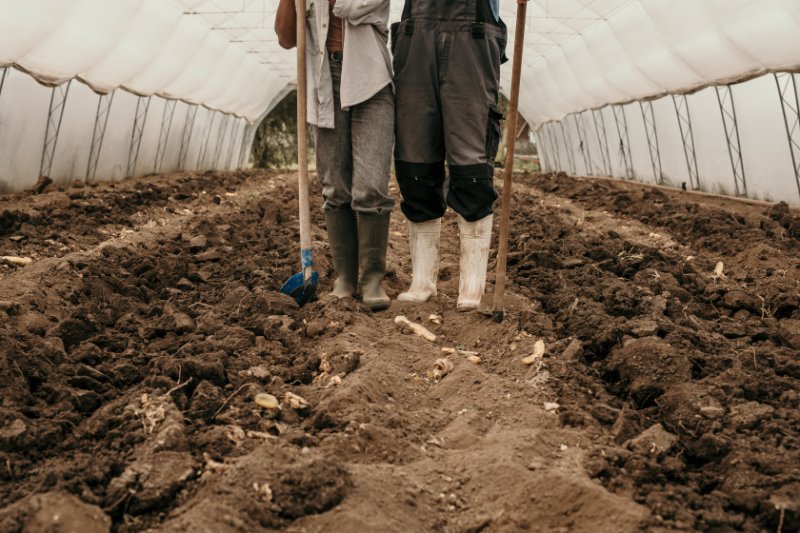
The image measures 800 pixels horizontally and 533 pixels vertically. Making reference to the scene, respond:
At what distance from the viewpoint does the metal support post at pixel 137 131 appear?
14.5 metres

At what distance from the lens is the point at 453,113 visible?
370 cm

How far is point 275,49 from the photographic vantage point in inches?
735

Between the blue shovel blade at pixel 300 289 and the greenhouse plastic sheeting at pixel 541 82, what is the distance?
5.51m

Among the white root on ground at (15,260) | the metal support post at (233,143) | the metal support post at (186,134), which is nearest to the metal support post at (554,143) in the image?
the metal support post at (233,143)

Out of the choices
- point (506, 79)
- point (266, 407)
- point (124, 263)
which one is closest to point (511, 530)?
point (266, 407)

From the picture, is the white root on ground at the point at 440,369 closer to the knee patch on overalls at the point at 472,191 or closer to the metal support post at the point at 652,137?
the knee patch on overalls at the point at 472,191

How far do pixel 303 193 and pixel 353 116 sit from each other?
454mm

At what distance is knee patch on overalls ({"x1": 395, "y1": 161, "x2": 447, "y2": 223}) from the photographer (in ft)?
12.7

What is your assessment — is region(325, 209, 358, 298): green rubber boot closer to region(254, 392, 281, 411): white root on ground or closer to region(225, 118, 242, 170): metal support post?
region(254, 392, 281, 411): white root on ground

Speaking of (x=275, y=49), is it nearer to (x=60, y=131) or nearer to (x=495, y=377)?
(x=60, y=131)

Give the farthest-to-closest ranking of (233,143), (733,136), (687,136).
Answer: (233,143)
(687,136)
(733,136)

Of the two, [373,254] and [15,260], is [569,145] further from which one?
[373,254]

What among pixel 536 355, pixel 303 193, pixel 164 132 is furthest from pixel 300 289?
pixel 164 132

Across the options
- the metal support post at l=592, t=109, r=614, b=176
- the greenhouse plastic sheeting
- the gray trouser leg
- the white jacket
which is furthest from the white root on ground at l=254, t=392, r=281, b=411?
the metal support post at l=592, t=109, r=614, b=176
